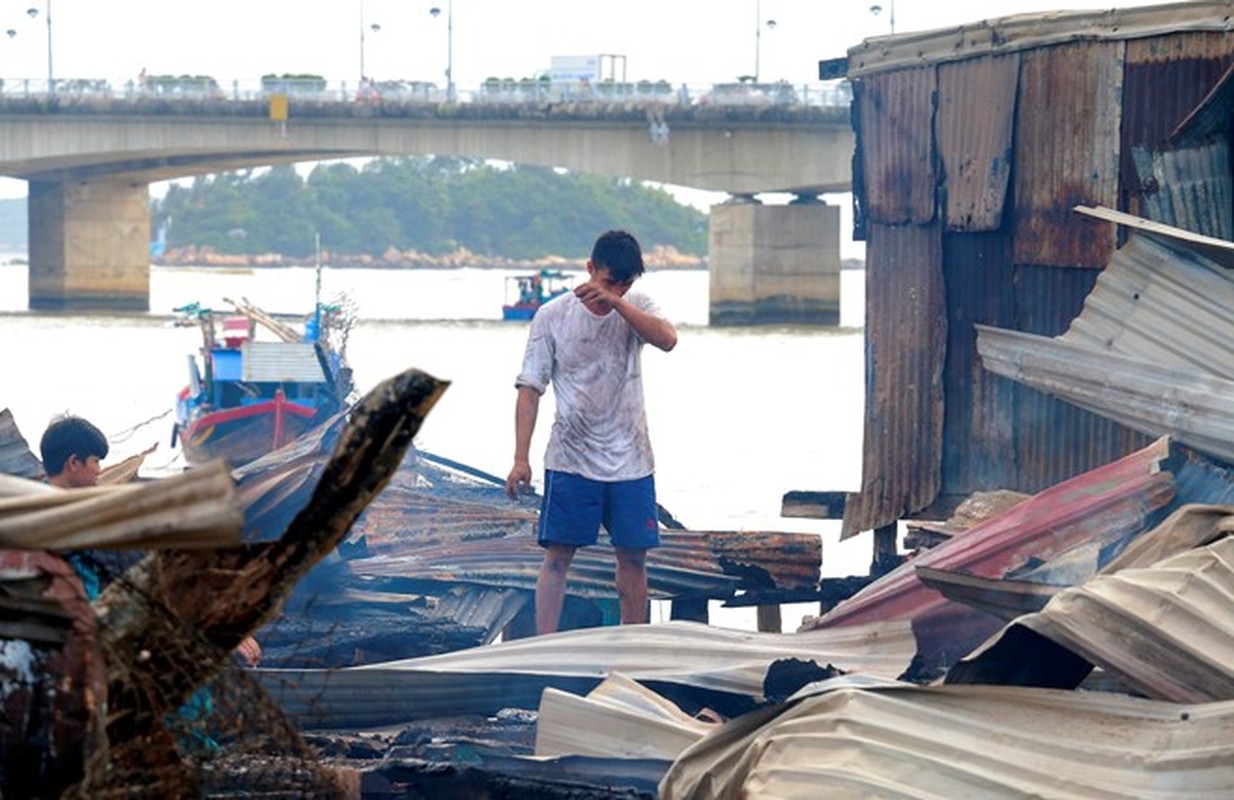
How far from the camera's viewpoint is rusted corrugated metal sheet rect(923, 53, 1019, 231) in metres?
10.2

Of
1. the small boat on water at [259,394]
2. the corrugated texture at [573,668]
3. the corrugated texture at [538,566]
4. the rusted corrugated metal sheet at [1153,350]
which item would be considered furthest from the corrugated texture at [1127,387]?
the small boat on water at [259,394]

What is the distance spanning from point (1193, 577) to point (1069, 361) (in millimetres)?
2809

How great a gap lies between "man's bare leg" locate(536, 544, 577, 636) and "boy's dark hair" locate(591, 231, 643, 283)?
1.07 metres

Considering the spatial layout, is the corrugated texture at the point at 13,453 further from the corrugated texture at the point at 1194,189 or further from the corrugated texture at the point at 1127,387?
the corrugated texture at the point at 1194,189

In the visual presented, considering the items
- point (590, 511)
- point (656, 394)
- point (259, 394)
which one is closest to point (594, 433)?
point (590, 511)

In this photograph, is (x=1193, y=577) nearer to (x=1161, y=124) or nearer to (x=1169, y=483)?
(x=1169, y=483)

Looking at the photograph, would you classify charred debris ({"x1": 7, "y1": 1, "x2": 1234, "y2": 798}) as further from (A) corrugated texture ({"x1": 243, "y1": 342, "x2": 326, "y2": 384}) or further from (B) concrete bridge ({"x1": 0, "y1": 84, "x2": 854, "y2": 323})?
(B) concrete bridge ({"x1": 0, "y1": 84, "x2": 854, "y2": 323})

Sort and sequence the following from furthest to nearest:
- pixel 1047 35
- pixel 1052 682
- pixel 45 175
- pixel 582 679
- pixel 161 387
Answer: pixel 45 175
pixel 161 387
pixel 1047 35
pixel 582 679
pixel 1052 682

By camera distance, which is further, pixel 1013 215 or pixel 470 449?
pixel 470 449

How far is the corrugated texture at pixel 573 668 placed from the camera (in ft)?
21.3

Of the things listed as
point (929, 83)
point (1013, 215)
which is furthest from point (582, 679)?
point (929, 83)

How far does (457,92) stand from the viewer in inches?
2234

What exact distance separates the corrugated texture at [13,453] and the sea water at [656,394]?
7.06 feet

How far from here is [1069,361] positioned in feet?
25.0
